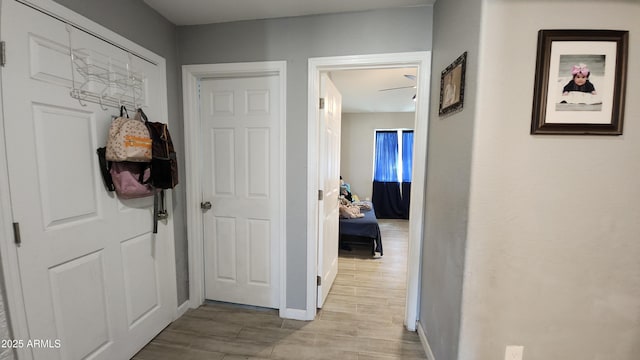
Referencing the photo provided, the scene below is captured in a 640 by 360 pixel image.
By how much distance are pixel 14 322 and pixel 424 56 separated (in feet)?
8.60

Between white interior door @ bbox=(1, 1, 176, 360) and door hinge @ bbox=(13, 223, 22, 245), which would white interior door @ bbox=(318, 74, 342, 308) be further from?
door hinge @ bbox=(13, 223, 22, 245)

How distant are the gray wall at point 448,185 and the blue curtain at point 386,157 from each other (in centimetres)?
401

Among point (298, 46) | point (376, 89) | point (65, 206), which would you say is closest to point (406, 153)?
point (376, 89)

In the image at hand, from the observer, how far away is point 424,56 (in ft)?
5.49

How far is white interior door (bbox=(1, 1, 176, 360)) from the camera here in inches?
41.8

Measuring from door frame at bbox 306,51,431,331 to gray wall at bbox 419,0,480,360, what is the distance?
59mm

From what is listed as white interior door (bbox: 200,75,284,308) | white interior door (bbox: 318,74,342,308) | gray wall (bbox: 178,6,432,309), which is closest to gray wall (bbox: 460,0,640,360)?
gray wall (bbox: 178,6,432,309)

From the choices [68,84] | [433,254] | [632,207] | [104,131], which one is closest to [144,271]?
[104,131]

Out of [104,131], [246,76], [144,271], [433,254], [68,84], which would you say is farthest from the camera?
[246,76]

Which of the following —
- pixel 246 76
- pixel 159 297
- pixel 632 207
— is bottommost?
pixel 159 297

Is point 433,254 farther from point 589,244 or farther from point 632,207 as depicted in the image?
point 632,207

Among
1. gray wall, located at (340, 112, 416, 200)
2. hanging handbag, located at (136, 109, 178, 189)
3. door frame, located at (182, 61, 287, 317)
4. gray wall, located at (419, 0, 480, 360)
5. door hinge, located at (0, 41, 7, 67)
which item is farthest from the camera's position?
gray wall, located at (340, 112, 416, 200)

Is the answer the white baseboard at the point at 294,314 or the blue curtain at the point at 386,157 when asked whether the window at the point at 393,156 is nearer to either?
the blue curtain at the point at 386,157

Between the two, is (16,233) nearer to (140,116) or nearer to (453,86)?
(140,116)
